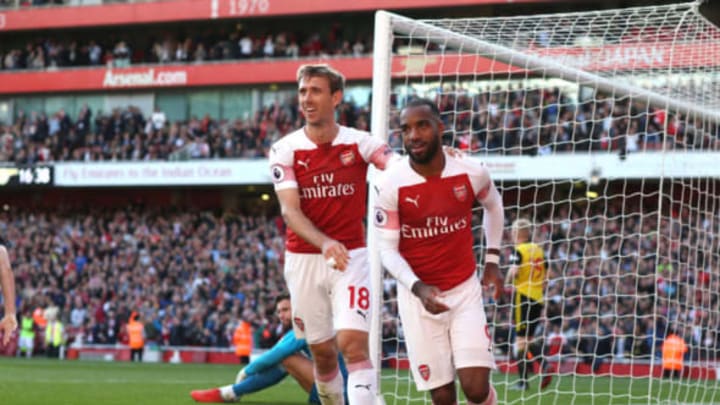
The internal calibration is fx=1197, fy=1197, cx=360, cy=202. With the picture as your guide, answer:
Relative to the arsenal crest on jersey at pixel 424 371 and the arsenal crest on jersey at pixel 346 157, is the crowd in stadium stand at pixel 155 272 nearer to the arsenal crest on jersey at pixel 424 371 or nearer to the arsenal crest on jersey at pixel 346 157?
the arsenal crest on jersey at pixel 346 157

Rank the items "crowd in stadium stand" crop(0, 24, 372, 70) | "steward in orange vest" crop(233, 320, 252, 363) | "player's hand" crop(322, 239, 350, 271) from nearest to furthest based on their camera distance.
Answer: "player's hand" crop(322, 239, 350, 271) < "steward in orange vest" crop(233, 320, 252, 363) < "crowd in stadium stand" crop(0, 24, 372, 70)

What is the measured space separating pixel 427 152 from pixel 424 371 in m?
1.30

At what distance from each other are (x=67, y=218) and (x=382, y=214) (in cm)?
3368

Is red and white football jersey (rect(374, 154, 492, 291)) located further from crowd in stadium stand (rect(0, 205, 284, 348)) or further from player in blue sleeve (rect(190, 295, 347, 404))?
crowd in stadium stand (rect(0, 205, 284, 348))

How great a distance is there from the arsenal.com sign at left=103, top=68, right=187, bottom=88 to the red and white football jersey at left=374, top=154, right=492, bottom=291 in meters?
33.2

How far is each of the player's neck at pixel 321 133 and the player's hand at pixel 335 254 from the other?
2.62 ft

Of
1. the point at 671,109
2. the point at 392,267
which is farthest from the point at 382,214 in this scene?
the point at 671,109

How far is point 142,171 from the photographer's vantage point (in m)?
36.6

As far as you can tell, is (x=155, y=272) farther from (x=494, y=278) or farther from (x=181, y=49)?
(x=494, y=278)

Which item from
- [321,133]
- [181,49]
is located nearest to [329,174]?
[321,133]

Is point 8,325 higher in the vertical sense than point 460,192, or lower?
lower

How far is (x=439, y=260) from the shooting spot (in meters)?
7.10

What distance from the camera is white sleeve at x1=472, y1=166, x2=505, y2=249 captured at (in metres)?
7.17

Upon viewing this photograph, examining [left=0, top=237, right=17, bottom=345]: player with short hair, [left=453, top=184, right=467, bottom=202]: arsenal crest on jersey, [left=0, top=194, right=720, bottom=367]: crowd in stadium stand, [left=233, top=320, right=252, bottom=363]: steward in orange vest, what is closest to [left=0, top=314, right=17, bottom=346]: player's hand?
[left=0, top=237, right=17, bottom=345]: player with short hair
